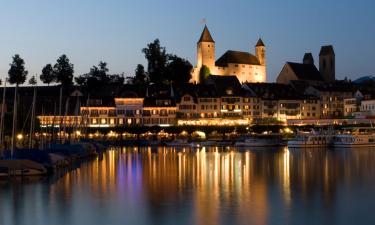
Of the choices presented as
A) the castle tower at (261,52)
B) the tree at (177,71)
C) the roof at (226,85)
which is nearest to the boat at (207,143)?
the roof at (226,85)

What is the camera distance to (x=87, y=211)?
103 ft

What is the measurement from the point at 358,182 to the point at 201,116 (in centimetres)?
8375

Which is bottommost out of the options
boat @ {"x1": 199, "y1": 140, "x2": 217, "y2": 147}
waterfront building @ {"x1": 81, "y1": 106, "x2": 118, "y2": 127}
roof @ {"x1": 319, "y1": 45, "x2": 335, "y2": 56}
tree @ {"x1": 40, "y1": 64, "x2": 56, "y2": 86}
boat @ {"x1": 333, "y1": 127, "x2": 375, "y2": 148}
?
boat @ {"x1": 199, "y1": 140, "x2": 217, "y2": 147}

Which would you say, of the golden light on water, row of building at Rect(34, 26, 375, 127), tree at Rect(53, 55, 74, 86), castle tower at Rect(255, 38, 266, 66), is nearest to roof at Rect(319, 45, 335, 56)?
castle tower at Rect(255, 38, 266, 66)

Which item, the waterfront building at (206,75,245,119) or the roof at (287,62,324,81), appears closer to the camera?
the waterfront building at (206,75,245,119)

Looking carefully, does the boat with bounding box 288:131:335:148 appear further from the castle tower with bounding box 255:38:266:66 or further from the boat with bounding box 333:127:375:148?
the castle tower with bounding box 255:38:266:66

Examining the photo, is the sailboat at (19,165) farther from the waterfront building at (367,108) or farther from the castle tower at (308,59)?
the castle tower at (308,59)

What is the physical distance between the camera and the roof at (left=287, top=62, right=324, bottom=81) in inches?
6344

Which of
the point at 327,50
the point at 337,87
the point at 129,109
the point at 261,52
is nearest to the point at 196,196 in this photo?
the point at 129,109

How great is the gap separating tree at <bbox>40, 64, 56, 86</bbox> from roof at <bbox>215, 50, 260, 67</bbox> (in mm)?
39707

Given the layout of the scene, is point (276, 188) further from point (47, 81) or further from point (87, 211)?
point (47, 81)

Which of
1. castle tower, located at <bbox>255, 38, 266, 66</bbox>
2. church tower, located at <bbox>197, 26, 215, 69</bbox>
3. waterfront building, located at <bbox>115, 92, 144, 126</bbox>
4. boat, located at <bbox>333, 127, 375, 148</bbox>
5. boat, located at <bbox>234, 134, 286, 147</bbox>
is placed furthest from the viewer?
castle tower, located at <bbox>255, 38, 266, 66</bbox>

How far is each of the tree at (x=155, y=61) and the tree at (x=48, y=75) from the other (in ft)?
69.8

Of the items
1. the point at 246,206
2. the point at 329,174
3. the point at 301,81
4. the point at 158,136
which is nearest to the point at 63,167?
the point at 329,174
